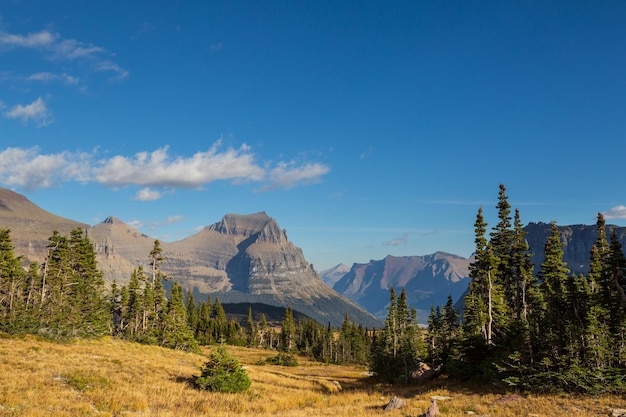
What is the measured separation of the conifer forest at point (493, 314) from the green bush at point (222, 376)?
1278mm

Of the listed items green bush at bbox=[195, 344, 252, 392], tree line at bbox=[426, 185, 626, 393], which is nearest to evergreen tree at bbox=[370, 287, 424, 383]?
tree line at bbox=[426, 185, 626, 393]

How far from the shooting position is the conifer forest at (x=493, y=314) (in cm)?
2389

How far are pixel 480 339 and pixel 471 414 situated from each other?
17636 mm

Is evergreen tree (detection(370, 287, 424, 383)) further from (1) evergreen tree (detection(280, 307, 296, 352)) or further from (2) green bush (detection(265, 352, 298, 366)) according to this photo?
(1) evergreen tree (detection(280, 307, 296, 352))

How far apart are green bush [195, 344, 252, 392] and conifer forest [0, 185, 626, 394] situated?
4.19ft

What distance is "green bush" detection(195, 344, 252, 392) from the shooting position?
2431 cm

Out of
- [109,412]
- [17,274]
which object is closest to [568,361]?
[109,412]

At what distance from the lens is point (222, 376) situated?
24531mm

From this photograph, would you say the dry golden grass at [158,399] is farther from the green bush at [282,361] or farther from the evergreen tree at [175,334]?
the green bush at [282,361]

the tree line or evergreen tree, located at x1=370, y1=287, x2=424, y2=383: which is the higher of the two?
the tree line

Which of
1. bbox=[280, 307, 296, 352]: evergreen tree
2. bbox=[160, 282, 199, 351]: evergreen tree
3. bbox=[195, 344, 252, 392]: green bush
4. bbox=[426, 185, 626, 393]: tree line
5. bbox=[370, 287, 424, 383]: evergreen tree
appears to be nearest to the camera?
bbox=[426, 185, 626, 393]: tree line

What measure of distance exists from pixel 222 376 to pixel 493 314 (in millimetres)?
30241

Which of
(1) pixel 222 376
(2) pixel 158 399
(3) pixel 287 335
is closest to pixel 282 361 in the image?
(3) pixel 287 335

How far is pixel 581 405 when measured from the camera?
64.8 feet
